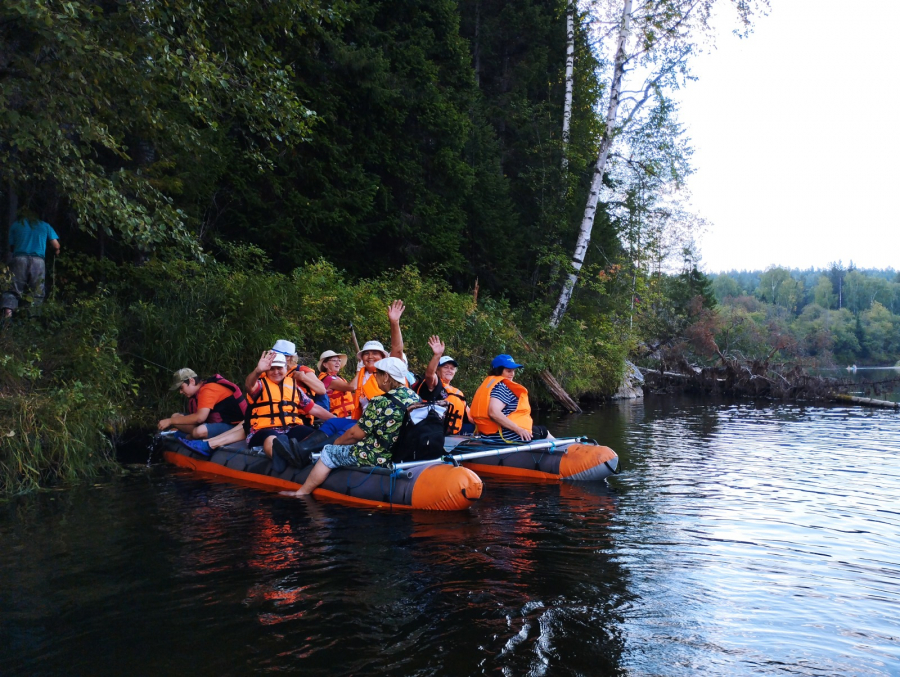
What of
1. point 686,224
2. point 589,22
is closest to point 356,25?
point 589,22

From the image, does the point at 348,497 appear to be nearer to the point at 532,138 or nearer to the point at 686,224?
the point at 532,138

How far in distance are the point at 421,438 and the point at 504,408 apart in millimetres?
2090

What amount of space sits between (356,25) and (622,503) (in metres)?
13.4

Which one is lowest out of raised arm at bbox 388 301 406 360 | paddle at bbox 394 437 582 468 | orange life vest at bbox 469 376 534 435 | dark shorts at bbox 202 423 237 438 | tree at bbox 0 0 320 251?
paddle at bbox 394 437 582 468

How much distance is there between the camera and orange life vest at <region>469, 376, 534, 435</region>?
9.20 metres

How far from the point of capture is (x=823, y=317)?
3524 inches

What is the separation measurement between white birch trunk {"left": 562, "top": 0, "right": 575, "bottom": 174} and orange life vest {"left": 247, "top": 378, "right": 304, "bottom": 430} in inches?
560

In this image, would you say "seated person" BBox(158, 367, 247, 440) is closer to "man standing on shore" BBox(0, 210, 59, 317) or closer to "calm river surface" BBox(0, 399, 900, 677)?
"calm river surface" BBox(0, 399, 900, 677)

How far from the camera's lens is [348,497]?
24.6 feet

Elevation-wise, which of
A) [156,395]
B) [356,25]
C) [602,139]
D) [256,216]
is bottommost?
[156,395]

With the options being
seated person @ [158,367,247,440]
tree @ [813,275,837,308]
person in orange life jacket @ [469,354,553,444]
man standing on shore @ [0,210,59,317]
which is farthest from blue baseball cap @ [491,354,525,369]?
tree @ [813,275,837,308]

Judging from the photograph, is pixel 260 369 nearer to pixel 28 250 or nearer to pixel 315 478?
pixel 315 478

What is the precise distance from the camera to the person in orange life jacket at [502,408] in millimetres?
9070

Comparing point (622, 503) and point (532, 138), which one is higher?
point (532, 138)
